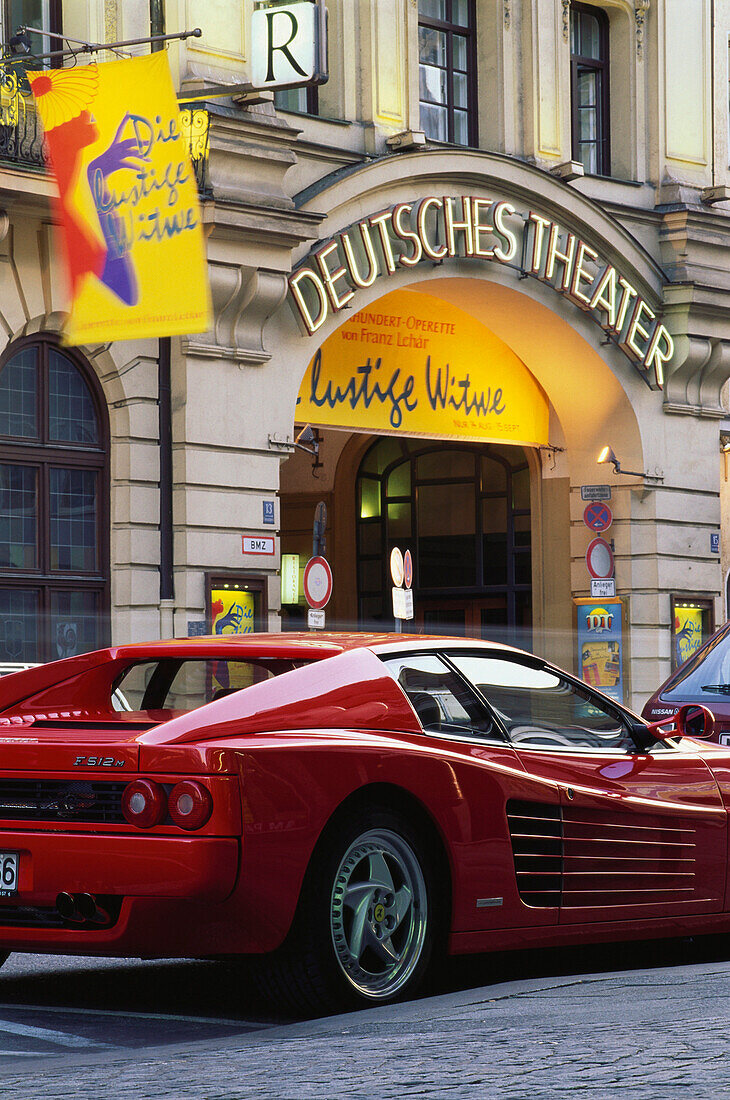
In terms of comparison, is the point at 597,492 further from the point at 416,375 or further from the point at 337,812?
the point at 337,812

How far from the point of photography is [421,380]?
2406cm

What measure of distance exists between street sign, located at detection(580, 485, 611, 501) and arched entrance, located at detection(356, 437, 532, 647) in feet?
5.38

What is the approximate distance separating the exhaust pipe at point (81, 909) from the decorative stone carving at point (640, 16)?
21330mm

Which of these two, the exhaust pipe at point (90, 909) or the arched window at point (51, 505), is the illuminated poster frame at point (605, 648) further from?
the exhaust pipe at point (90, 909)

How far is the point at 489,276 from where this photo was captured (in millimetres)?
22953

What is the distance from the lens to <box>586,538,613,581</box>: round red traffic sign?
81.8 feet

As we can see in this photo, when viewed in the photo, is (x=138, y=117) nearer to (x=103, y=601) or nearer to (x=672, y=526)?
(x=103, y=601)

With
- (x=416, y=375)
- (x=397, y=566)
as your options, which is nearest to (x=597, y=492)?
(x=416, y=375)

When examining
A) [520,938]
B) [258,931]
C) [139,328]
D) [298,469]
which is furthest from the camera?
[298,469]

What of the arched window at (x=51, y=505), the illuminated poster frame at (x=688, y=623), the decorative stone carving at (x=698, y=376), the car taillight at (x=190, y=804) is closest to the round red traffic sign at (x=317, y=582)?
the arched window at (x=51, y=505)

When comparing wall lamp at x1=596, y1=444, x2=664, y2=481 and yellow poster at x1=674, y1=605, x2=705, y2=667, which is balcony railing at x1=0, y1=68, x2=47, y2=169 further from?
yellow poster at x1=674, y1=605, x2=705, y2=667

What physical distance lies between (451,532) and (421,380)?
12.8 feet

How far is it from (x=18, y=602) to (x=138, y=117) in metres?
5.04

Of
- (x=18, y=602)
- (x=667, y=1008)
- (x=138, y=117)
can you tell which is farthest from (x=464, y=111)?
(x=667, y=1008)
